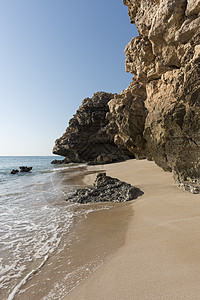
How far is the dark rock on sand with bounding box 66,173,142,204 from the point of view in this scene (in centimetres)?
744

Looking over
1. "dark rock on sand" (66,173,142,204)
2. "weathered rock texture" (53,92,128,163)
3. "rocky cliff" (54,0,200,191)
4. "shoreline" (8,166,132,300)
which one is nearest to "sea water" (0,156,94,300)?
"shoreline" (8,166,132,300)

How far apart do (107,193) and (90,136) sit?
1342 inches

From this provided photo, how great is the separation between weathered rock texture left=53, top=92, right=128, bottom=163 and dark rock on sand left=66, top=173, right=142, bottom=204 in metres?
30.1

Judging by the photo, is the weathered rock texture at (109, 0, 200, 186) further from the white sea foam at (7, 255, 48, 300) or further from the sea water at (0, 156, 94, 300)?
the white sea foam at (7, 255, 48, 300)

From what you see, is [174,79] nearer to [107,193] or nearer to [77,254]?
[107,193]

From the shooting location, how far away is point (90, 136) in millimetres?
41438

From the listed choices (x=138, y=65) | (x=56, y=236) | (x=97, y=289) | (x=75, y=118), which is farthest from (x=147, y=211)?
(x=75, y=118)

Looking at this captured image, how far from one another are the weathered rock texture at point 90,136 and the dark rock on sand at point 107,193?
30.1 m

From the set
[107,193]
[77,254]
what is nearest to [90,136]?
[107,193]

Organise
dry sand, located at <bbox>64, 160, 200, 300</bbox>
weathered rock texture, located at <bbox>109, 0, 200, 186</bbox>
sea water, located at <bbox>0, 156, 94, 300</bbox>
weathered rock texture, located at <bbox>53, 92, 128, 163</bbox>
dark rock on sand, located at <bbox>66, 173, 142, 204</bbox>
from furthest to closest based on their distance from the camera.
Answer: weathered rock texture, located at <bbox>53, 92, 128, 163</bbox> → dark rock on sand, located at <bbox>66, 173, 142, 204</bbox> → weathered rock texture, located at <bbox>109, 0, 200, 186</bbox> → sea water, located at <bbox>0, 156, 94, 300</bbox> → dry sand, located at <bbox>64, 160, 200, 300</bbox>

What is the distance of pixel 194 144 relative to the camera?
6.58 meters

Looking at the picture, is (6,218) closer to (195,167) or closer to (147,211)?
(147,211)

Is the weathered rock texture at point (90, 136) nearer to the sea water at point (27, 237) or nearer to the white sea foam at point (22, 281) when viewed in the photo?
the sea water at point (27, 237)

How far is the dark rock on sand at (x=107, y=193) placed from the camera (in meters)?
7.44
